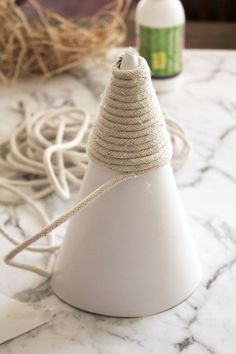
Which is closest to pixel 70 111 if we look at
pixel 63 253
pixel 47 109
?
pixel 47 109

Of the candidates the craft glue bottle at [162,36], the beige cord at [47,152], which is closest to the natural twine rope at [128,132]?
the beige cord at [47,152]

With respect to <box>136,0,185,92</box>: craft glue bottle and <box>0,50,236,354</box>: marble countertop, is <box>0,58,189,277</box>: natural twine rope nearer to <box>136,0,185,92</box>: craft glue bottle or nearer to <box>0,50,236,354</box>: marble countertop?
<box>0,50,236,354</box>: marble countertop

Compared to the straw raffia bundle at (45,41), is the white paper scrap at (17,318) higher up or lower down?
lower down

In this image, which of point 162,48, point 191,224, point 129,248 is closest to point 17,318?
point 129,248

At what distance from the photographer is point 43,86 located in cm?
107

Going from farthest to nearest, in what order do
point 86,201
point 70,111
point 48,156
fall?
point 70,111, point 48,156, point 86,201

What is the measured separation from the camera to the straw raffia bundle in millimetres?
1044

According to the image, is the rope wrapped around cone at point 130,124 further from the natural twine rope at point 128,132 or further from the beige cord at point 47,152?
the beige cord at point 47,152

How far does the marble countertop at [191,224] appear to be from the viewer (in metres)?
0.60

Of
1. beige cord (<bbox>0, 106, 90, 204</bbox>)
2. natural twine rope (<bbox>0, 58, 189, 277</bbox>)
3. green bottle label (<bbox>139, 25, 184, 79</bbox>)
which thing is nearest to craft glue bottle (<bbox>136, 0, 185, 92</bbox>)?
green bottle label (<bbox>139, 25, 184, 79</bbox>)

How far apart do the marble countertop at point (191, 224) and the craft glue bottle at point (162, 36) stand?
0.13ft

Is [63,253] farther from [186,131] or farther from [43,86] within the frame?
[43,86]

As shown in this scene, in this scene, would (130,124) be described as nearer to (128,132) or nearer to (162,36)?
(128,132)

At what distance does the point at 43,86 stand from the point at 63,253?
0.48 m
